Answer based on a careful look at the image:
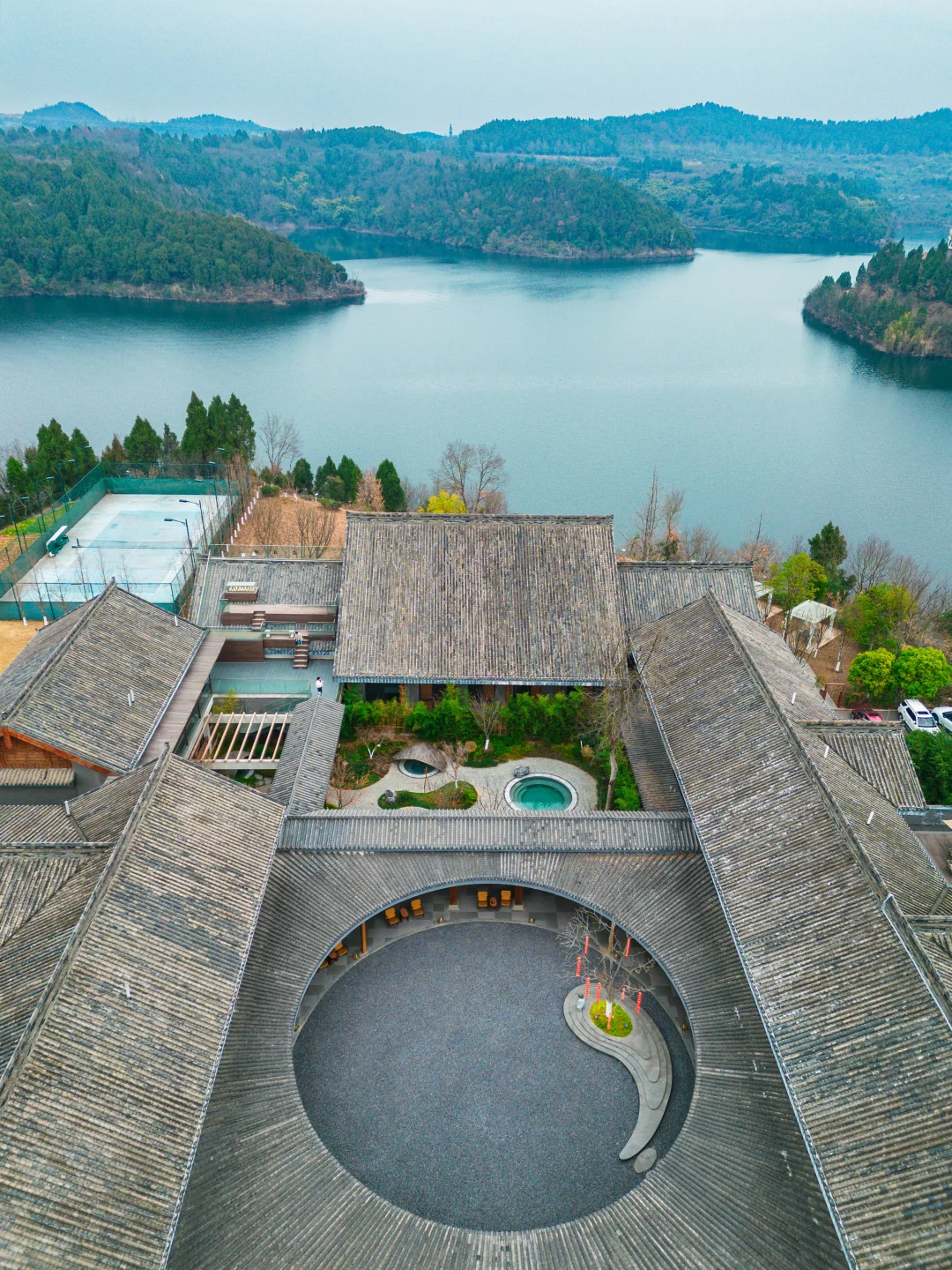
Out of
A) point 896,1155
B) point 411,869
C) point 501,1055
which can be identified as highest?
point 896,1155

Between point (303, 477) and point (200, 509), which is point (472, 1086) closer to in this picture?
point (200, 509)

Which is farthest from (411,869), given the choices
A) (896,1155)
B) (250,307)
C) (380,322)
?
(250,307)

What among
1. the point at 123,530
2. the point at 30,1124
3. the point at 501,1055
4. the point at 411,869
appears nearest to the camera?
the point at 30,1124

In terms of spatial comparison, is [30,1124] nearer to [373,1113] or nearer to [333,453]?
[373,1113]

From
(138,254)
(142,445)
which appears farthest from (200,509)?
(138,254)

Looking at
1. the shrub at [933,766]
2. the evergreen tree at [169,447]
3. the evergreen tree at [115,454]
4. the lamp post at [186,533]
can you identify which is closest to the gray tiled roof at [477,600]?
the shrub at [933,766]

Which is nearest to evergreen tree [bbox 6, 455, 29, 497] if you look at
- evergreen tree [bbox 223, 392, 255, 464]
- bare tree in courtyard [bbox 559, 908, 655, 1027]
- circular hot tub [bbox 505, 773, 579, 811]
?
evergreen tree [bbox 223, 392, 255, 464]
